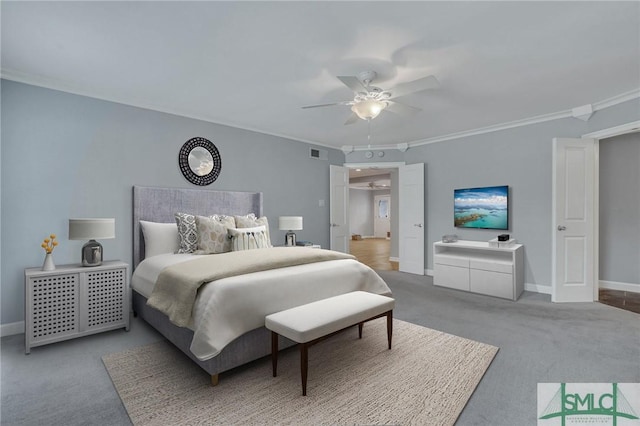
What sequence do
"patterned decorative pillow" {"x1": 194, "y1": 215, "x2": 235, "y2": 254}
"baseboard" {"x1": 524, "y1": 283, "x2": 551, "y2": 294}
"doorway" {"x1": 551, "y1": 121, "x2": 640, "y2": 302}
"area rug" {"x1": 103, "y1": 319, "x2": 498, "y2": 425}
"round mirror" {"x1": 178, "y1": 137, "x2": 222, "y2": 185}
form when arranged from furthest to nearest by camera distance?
1. "baseboard" {"x1": 524, "y1": 283, "x2": 551, "y2": 294}
2. "round mirror" {"x1": 178, "y1": 137, "x2": 222, "y2": 185}
3. "doorway" {"x1": 551, "y1": 121, "x2": 640, "y2": 302}
4. "patterned decorative pillow" {"x1": 194, "y1": 215, "x2": 235, "y2": 254}
5. "area rug" {"x1": 103, "y1": 319, "x2": 498, "y2": 425}

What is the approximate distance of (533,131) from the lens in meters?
4.48

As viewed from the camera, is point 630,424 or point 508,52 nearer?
point 630,424

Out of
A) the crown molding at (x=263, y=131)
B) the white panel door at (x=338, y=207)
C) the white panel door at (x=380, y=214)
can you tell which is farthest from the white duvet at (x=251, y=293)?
the white panel door at (x=380, y=214)

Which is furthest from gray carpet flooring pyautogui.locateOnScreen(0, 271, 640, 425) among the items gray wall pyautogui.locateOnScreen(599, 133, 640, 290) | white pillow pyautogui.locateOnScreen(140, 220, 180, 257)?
gray wall pyautogui.locateOnScreen(599, 133, 640, 290)

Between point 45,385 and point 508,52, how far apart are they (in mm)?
4231

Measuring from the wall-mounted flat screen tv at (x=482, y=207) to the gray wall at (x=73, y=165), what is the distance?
3.58 metres

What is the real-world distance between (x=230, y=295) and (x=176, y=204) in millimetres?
2276

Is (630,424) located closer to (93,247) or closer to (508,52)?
(508,52)

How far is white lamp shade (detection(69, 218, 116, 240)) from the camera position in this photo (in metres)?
2.92

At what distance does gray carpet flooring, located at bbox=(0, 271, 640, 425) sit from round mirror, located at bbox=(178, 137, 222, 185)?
190 centimetres

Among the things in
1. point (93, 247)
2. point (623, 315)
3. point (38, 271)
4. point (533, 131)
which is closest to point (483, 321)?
point (623, 315)

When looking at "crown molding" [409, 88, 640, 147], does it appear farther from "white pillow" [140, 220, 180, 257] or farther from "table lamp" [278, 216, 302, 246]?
"white pillow" [140, 220, 180, 257]

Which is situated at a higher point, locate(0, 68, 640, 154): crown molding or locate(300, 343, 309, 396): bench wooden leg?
locate(0, 68, 640, 154): crown molding

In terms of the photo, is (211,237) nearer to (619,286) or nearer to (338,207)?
(338,207)
